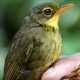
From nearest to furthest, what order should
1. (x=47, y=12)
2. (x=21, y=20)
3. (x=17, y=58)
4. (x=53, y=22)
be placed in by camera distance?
(x=17, y=58)
(x=53, y=22)
(x=47, y=12)
(x=21, y=20)

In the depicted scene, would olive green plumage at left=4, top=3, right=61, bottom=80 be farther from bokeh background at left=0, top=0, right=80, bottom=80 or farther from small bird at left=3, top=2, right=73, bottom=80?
bokeh background at left=0, top=0, right=80, bottom=80

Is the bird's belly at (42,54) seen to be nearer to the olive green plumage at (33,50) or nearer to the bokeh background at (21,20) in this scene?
the olive green plumage at (33,50)

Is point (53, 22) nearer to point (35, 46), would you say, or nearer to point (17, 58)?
point (35, 46)

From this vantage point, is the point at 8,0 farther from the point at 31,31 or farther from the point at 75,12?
the point at 31,31

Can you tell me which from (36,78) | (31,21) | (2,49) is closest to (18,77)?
(36,78)

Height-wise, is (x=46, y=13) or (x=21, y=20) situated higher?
(x=46, y=13)

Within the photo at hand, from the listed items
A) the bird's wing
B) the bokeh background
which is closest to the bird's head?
the bird's wing

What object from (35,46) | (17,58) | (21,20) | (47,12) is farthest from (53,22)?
(21,20)

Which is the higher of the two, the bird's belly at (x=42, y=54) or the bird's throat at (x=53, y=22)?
the bird's throat at (x=53, y=22)

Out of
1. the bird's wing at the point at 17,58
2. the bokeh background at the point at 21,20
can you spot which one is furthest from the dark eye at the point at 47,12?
the bokeh background at the point at 21,20
